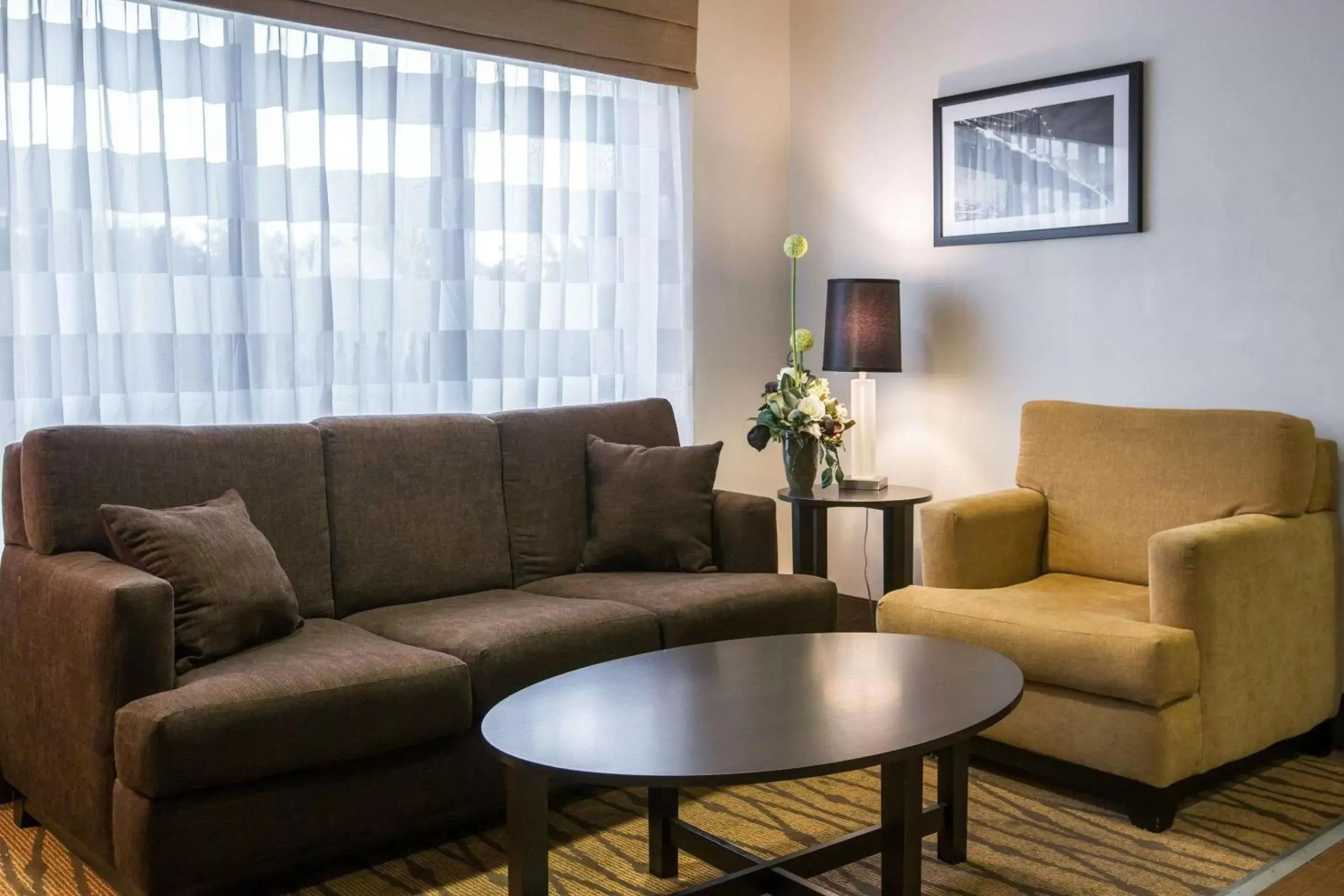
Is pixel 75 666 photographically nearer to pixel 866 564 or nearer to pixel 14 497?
pixel 14 497

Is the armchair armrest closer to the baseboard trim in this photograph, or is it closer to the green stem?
the baseboard trim

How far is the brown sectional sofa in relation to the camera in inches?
95.0

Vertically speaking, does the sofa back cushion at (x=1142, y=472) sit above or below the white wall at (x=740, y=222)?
below

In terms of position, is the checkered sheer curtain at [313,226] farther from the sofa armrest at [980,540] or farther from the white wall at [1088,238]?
the sofa armrest at [980,540]

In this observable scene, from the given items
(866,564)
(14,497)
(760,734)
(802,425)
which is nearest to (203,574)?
(14,497)

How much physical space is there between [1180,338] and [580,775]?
8.48 ft

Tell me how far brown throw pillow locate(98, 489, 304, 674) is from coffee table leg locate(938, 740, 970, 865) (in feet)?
4.94

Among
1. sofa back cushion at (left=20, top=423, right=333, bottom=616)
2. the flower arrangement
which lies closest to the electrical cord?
the flower arrangement

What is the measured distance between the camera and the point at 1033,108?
4.02 metres

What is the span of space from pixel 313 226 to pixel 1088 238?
92.4 inches

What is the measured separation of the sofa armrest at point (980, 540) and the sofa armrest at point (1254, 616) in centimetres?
52

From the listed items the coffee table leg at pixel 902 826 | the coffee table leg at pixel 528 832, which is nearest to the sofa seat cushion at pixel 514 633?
the coffee table leg at pixel 528 832

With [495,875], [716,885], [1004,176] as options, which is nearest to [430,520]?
[495,875]

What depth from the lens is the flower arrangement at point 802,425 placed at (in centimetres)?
393
